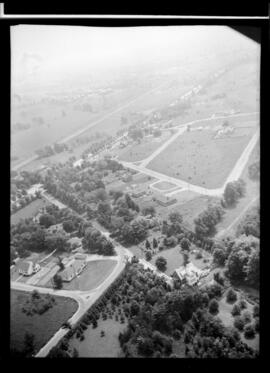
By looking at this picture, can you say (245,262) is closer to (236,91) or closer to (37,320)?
(236,91)

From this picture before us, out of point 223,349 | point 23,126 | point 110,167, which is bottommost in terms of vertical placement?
point 223,349

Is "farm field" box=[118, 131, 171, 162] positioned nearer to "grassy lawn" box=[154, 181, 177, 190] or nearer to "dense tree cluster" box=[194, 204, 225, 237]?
"grassy lawn" box=[154, 181, 177, 190]

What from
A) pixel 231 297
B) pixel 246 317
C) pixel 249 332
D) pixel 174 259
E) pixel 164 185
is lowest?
pixel 249 332

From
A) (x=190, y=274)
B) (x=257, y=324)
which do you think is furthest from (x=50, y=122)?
(x=257, y=324)

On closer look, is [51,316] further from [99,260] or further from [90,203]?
[90,203]

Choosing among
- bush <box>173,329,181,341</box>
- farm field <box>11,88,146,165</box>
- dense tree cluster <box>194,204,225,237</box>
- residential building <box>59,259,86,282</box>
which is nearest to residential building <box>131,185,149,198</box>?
dense tree cluster <box>194,204,225,237</box>
